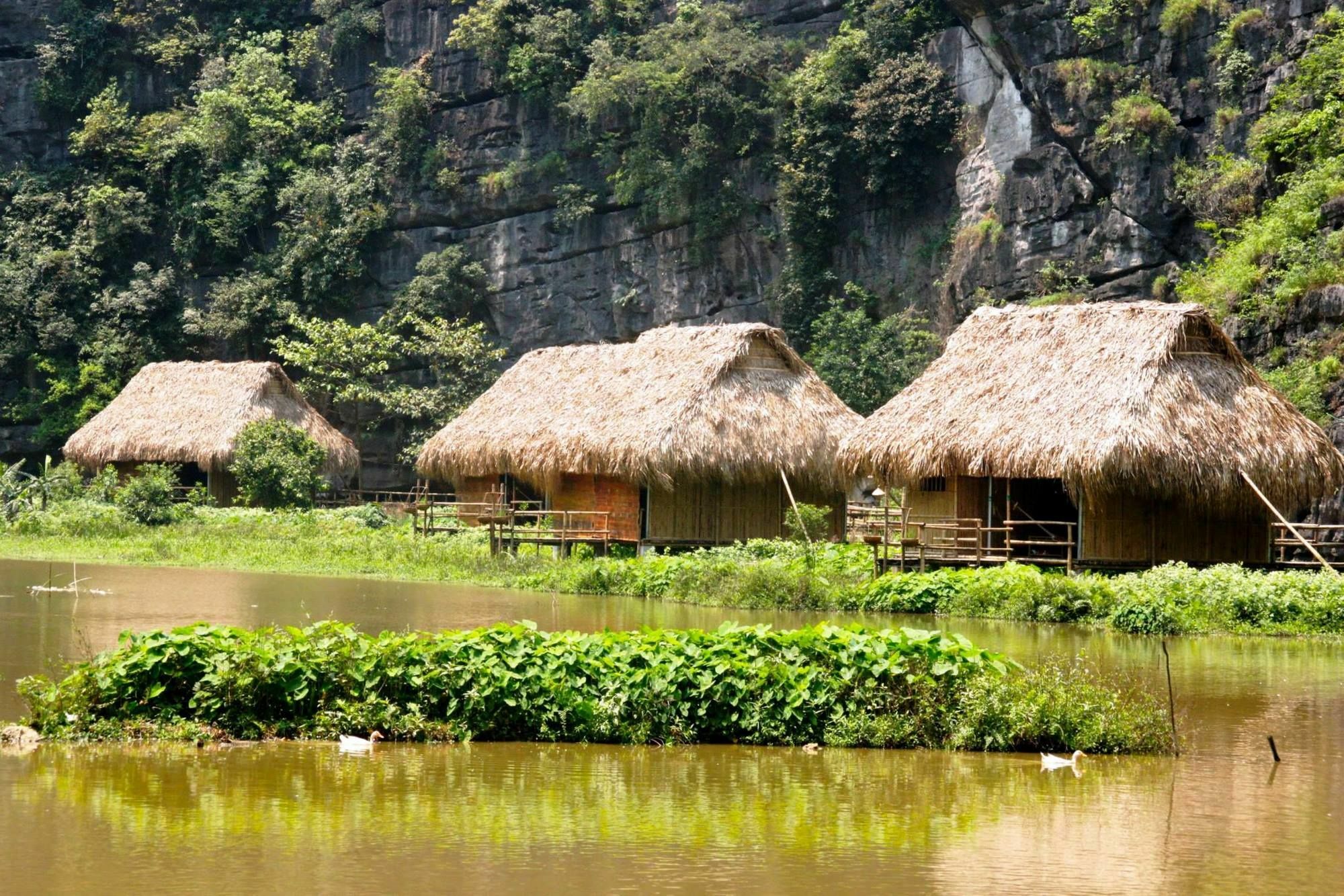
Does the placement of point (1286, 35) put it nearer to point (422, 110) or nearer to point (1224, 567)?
point (1224, 567)

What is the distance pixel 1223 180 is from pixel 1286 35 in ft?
10.3

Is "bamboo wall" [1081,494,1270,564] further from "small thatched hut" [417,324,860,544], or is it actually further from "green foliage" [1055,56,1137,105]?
"green foliage" [1055,56,1137,105]

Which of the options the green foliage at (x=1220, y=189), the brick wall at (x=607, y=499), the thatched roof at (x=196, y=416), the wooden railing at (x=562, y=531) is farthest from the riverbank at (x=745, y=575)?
the green foliage at (x=1220, y=189)

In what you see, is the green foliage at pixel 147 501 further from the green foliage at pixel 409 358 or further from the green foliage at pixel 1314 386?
the green foliage at pixel 1314 386

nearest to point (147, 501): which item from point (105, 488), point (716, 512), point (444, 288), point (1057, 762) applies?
point (105, 488)

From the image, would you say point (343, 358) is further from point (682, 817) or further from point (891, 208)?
point (682, 817)

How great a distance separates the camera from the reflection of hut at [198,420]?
36.8 metres

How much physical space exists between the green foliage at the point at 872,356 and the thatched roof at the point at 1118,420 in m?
11.4

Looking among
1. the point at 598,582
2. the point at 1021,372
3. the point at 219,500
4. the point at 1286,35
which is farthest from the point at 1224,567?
the point at 219,500

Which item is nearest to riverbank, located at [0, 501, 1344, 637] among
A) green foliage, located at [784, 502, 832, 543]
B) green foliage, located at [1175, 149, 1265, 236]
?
green foliage, located at [784, 502, 832, 543]

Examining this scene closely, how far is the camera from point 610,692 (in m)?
10.6

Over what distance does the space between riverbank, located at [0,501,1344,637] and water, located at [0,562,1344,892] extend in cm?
551

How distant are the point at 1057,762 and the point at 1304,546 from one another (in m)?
12.4

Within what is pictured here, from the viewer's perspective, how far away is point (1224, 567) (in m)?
18.8
